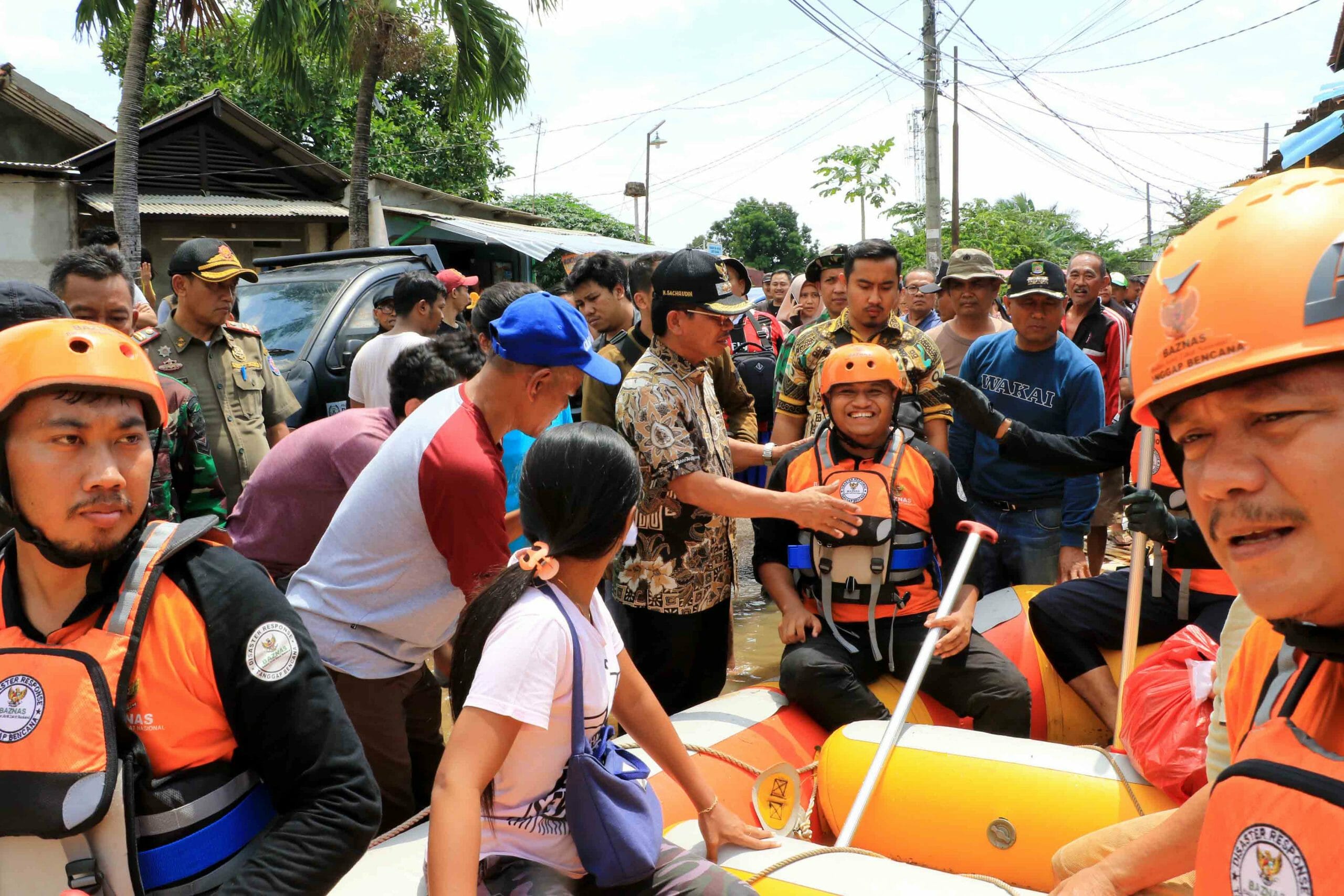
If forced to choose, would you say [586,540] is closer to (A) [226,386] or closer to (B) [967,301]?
(A) [226,386]

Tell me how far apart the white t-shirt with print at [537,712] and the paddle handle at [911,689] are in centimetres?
108

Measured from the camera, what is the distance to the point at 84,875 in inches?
54.6

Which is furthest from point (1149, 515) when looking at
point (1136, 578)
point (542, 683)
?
point (542, 683)

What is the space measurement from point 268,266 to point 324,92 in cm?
1446

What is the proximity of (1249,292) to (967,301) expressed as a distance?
5.28m

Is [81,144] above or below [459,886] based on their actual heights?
above

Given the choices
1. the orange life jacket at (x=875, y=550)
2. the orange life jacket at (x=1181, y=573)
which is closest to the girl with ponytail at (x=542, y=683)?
the orange life jacket at (x=875, y=550)

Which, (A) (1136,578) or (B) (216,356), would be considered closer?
(A) (1136,578)

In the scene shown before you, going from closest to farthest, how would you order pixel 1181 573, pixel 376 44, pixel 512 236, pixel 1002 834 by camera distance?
pixel 1002 834 < pixel 1181 573 < pixel 376 44 < pixel 512 236

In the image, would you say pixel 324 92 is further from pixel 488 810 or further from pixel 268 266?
pixel 488 810

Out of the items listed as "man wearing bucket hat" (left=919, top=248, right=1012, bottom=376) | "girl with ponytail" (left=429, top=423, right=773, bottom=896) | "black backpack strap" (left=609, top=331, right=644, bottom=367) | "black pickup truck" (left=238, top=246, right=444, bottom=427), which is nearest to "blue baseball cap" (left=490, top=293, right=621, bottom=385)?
"girl with ponytail" (left=429, top=423, right=773, bottom=896)

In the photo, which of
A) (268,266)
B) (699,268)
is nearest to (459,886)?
(699,268)

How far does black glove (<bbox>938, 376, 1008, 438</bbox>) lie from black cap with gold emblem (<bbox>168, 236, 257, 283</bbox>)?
3.10 metres

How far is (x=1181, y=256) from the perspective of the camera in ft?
3.69
